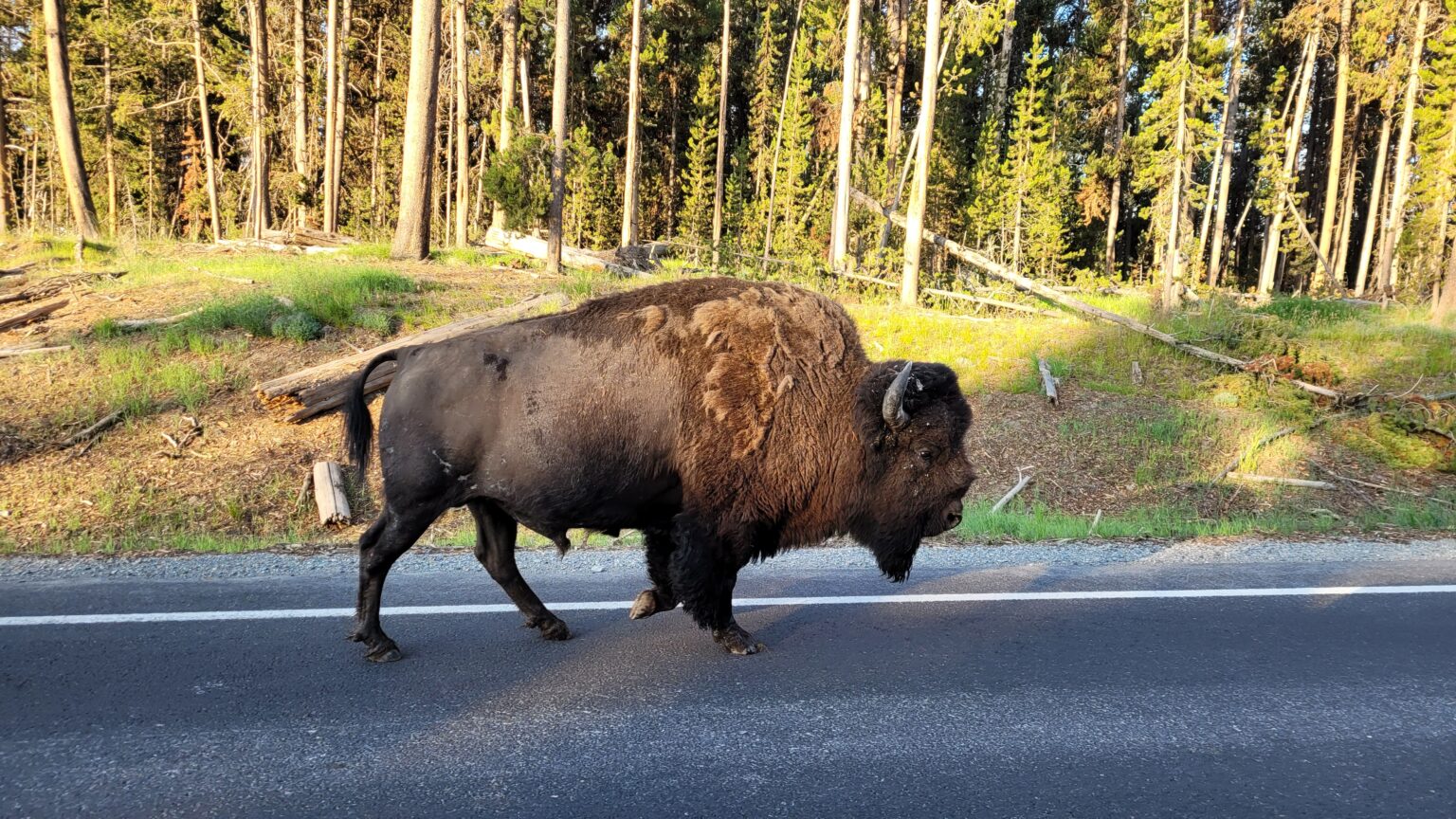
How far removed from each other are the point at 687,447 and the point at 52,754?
8.91ft

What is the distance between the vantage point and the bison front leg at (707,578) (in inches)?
154

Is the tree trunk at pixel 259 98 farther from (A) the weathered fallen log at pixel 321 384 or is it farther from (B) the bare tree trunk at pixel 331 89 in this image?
(A) the weathered fallen log at pixel 321 384

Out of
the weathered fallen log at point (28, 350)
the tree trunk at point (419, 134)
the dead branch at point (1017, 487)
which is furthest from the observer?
the tree trunk at point (419, 134)

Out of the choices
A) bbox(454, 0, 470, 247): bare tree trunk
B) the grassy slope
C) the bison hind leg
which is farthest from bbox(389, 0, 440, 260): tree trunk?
the bison hind leg

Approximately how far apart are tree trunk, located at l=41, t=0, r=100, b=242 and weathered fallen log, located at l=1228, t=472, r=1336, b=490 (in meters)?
19.9

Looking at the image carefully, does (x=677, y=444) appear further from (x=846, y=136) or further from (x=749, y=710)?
(x=846, y=136)

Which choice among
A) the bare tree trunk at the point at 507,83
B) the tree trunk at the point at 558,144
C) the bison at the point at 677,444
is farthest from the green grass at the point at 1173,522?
the bare tree trunk at the point at 507,83

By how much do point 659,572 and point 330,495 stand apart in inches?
198

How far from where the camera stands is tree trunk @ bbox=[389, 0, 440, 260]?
15.0 m

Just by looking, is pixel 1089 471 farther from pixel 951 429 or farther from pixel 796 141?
pixel 796 141

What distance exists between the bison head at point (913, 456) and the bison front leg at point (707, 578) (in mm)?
799

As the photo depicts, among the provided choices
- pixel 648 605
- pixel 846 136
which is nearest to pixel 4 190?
pixel 846 136

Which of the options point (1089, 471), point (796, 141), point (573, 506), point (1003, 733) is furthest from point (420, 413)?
point (796, 141)

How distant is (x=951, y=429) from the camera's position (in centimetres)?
411
